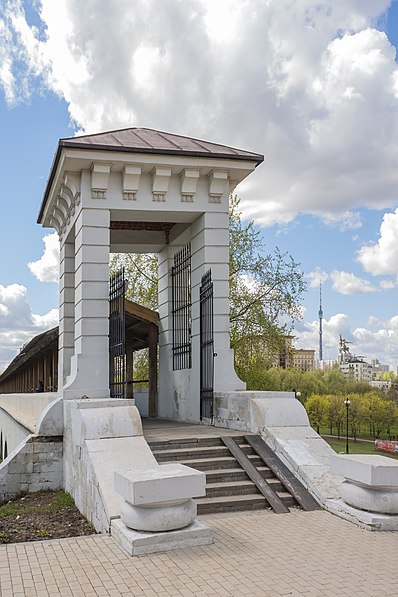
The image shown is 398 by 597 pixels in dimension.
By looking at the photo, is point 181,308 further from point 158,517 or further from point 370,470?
point 158,517

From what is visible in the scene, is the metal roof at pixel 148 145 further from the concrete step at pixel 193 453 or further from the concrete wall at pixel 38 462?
the concrete step at pixel 193 453

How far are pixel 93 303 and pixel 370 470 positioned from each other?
648 cm

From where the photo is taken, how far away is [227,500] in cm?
846

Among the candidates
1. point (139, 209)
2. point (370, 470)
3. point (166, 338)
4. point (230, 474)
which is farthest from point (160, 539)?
point (166, 338)

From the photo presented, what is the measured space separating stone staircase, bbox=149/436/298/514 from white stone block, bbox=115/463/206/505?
153 cm

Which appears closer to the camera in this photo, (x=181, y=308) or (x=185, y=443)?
(x=185, y=443)

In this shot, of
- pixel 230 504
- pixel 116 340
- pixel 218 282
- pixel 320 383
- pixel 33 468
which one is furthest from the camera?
pixel 320 383

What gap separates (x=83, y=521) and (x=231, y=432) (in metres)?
3.09

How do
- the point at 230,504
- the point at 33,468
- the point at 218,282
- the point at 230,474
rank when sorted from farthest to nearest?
the point at 218,282 → the point at 33,468 → the point at 230,474 → the point at 230,504

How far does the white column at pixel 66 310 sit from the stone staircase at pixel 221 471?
5.97 meters

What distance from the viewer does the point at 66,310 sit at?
1531 cm

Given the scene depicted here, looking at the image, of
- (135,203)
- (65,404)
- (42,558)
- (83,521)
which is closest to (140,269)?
(135,203)

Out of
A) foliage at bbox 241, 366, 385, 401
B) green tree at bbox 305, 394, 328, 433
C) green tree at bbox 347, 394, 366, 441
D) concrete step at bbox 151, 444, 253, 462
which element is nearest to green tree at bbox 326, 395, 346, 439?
green tree at bbox 305, 394, 328, 433

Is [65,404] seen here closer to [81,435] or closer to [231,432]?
[81,435]
